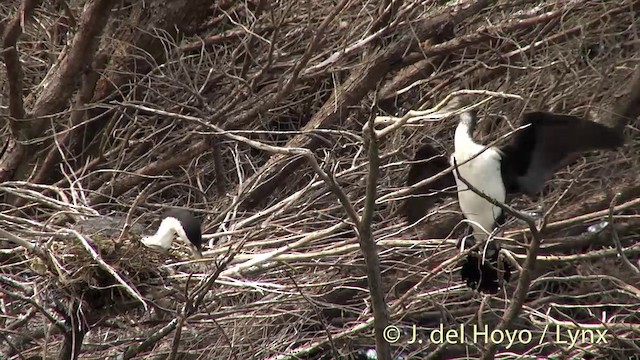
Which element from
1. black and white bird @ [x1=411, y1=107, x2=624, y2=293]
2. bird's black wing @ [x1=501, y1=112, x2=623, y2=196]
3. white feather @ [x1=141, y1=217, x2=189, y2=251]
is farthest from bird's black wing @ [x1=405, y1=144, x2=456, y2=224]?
white feather @ [x1=141, y1=217, x2=189, y2=251]

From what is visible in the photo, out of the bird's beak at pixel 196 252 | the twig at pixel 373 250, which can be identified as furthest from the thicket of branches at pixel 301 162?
the twig at pixel 373 250

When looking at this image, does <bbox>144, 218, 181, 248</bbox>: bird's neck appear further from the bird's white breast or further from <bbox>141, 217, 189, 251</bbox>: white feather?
the bird's white breast

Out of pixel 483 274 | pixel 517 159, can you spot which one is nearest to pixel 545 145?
pixel 517 159

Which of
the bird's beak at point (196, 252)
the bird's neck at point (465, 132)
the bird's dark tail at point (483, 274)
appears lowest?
the bird's beak at point (196, 252)

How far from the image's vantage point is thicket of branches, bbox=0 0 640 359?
524 cm

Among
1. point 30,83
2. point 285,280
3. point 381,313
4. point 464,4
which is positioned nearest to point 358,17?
point 464,4

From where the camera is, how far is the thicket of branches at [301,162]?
524 cm

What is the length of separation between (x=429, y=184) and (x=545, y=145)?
0.96 metres

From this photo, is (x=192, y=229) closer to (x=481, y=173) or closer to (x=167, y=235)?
(x=167, y=235)

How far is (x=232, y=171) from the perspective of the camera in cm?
760

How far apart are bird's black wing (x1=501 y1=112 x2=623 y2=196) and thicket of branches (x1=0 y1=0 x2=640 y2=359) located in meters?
0.16

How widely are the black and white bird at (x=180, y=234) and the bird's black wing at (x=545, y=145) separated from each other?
5.47 feet

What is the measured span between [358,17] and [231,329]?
2.31 metres

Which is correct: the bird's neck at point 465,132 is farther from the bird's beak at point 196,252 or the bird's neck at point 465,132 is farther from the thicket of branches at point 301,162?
the bird's beak at point 196,252
